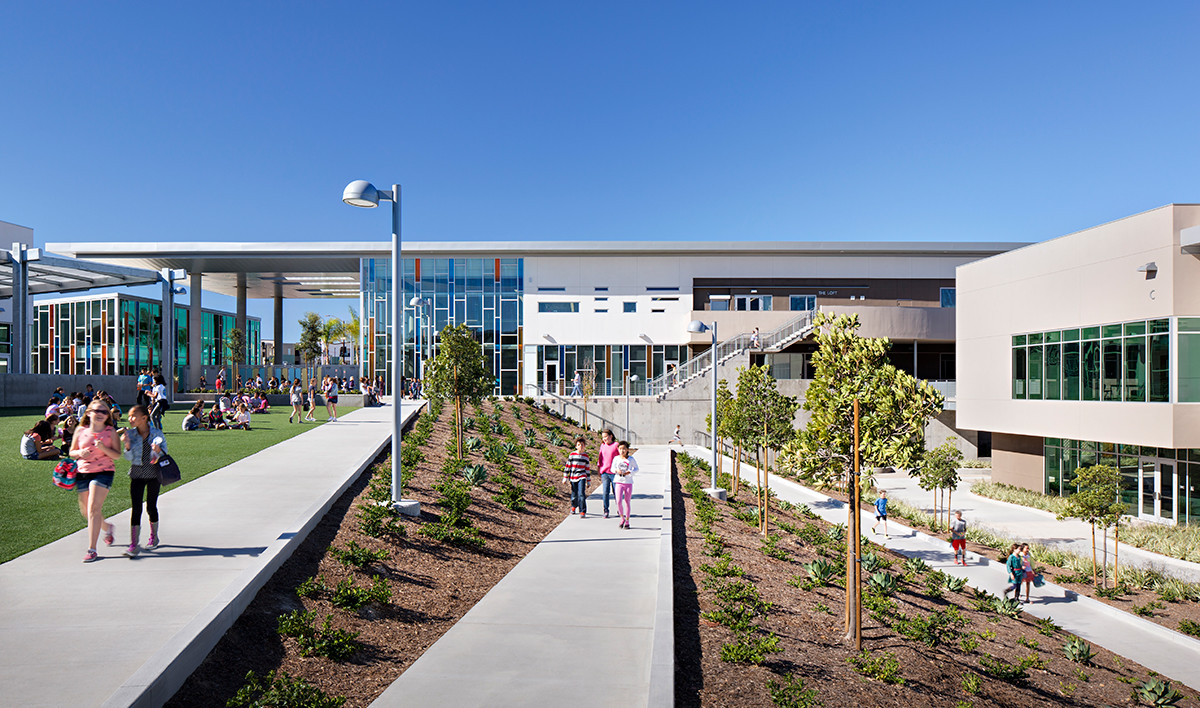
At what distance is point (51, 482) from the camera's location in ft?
38.9

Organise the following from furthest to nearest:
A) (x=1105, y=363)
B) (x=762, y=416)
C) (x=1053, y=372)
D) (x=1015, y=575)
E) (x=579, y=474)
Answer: (x=1053, y=372) < (x=1105, y=363) < (x=762, y=416) < (x=579, y=474) < (x=1015, y=575)

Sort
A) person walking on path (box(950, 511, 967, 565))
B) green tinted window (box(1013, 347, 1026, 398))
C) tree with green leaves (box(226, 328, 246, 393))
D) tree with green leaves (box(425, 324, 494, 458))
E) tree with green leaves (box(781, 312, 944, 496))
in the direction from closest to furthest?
1. tree with green leaves (box(781, 312, 944, 496))
2. person walking on path (box(950, 511, 967, 565))
3. tree with green leaves (box(425, 324, 494, 458))
4. green tinted window (box(1013, 347, 1026, 398))
5. tree with green leaves (box(226, 328, 246, 393))

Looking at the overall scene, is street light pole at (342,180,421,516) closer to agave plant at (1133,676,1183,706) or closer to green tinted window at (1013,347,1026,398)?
agave plant at (1133,676,1183,706)

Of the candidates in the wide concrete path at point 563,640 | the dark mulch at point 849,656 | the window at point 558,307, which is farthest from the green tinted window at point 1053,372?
the window at point 558,307

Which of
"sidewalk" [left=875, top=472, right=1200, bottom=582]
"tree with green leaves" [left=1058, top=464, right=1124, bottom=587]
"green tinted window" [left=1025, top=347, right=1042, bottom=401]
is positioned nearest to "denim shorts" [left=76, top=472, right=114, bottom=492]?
"tree with green leaves" [left=1058, top=464, right=1124, bottom=587]

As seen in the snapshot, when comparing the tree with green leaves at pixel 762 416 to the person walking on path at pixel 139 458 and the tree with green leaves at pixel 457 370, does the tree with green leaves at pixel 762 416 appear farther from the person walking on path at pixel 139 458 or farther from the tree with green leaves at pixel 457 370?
the person walking on path at pixel 139 458

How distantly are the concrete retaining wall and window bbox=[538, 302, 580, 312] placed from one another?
23.3 meters

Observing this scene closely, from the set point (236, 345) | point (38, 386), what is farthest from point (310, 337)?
point (38, 386)

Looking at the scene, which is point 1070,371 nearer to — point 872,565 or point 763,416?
point 763,416

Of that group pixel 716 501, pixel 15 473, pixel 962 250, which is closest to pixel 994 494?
pixel 716 501

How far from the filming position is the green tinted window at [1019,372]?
26766 mm

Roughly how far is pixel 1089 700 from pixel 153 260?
5442cm

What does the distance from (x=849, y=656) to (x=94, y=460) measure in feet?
28.2

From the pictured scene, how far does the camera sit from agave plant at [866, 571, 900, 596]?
1112 centimetres
